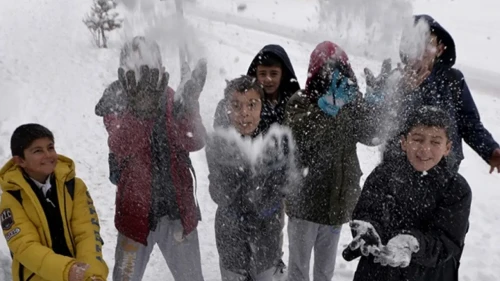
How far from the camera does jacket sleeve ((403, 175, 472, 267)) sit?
6.88 feet

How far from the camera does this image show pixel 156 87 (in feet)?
8.94

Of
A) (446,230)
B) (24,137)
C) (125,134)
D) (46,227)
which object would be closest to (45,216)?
(46,227)

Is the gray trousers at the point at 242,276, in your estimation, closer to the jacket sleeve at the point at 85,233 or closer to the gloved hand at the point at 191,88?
the jacket sleeve at the point at 85,233

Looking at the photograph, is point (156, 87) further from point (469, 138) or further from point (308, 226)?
point (469, 138)

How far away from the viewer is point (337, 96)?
2.87 m

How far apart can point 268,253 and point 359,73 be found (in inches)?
287

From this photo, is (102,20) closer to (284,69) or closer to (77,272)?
(284,69)

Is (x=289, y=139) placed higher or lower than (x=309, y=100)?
lower

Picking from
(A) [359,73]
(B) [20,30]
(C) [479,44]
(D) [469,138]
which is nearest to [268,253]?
(D) [469,138]

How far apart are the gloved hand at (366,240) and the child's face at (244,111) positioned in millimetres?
853

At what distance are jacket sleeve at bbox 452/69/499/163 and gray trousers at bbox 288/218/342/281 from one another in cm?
96

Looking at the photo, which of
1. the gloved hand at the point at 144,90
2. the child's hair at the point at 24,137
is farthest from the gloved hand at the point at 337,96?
the child's hair at the point at 24,137

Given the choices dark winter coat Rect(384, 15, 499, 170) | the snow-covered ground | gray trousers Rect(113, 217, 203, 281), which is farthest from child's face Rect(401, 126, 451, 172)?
the snow-covered ground

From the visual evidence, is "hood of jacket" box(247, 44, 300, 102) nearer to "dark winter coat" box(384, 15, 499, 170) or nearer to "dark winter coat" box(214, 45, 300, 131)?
"dark winter coat" box(214, 45, 300, 131)
